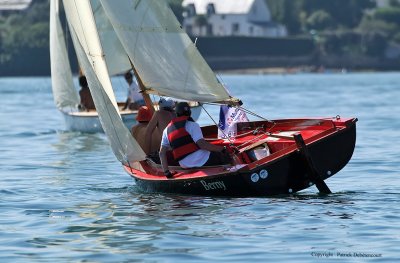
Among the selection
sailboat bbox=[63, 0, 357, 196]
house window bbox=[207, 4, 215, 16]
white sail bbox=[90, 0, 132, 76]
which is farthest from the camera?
house window bbox=[207, 4, 215, 16]

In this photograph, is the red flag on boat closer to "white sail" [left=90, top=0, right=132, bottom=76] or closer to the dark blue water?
the dark blue water

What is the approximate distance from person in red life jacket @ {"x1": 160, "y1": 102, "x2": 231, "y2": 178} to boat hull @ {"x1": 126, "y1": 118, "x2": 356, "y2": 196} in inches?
16.0

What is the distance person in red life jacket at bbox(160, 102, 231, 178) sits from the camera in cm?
1795

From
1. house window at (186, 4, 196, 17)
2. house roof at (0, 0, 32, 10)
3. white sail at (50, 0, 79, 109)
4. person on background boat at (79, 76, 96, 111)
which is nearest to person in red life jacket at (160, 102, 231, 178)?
person on background boat at (79, 76, 96, 111)

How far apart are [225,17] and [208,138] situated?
151 m

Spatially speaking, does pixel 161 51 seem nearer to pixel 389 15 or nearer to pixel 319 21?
pixel 319 21

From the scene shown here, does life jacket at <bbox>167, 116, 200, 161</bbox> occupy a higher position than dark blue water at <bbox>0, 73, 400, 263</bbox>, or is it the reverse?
life jacket at <bbox>167, 116, 200, 161</bbox>

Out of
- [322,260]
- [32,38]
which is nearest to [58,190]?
[322,260]

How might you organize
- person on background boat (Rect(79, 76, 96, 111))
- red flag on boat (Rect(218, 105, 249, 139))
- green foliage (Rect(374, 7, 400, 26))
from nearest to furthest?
red flag on boat (Rect(218, 105, 249, 139)) < person on background boat (Rect(79, 76, 96, 111)) < green foliage (Rect(374, 7, 400, 26))

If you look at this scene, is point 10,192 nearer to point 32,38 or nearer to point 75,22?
point 75,22

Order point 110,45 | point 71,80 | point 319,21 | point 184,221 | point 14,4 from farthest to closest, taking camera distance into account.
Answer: point 319,21
point 14,4
point 71,80
point 110,45
point 184,221

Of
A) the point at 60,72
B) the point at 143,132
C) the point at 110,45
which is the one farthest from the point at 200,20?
the point at 143,132

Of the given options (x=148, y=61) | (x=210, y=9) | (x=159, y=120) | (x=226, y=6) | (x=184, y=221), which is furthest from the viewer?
(x=226, y=6)

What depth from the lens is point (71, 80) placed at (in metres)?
35.9
